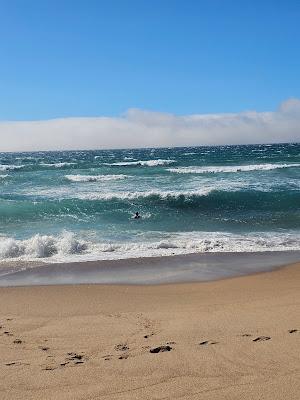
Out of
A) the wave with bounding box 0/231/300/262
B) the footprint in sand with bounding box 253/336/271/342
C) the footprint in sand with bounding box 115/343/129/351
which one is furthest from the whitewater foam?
the footprint in sand with bounding box 253/336/271/342

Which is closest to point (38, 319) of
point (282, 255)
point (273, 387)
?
point (273, 387)

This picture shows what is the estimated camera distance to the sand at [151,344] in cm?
427

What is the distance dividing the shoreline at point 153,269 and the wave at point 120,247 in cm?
58

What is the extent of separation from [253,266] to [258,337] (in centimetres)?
570

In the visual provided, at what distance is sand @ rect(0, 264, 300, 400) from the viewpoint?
4273mm

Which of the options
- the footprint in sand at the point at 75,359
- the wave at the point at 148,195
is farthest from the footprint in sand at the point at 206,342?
the wave at the point at 148,195

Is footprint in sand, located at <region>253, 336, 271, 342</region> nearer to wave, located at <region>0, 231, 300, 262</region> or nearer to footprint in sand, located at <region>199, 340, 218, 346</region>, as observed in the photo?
footprint in sand, located at <region>199, 340, 218, 346</region>

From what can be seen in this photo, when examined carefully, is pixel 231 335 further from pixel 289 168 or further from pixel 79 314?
pixel 289 168

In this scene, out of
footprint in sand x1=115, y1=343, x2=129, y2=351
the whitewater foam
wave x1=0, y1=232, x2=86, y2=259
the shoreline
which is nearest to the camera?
footprint in sand x1=115, y1=343, x2=129, y2=351

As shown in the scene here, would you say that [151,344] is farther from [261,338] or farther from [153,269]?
[153,269]

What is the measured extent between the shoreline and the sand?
1.20 m

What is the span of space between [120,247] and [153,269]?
276cm

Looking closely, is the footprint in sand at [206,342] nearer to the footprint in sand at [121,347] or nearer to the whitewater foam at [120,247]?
the footprint in sand at [121,347]

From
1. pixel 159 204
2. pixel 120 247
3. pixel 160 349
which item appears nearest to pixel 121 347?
pixel 160 349
